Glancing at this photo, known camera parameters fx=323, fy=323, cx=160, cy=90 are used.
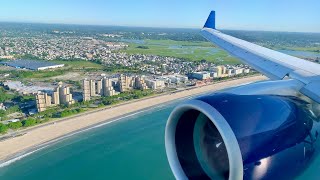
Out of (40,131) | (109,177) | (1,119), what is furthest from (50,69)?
(109,177)

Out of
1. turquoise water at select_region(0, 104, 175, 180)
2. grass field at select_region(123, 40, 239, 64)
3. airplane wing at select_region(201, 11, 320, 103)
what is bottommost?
turquoise water at select_region(0, 104, 175, 180)

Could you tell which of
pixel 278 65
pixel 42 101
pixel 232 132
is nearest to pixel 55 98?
pixel 42 101

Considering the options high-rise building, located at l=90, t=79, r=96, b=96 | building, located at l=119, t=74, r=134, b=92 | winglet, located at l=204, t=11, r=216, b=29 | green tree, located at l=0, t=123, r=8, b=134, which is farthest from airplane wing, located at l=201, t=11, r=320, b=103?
building, located at l=119, t=74, r=134, b=92

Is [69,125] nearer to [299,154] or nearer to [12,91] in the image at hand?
[12,91]

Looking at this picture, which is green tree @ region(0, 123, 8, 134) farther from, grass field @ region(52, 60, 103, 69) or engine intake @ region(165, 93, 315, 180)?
grass field @ region(52, 60, 103, 69)

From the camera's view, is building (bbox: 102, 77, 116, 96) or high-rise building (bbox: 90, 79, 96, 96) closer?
high-rise building (bbox: 90, 79, 96, 96)

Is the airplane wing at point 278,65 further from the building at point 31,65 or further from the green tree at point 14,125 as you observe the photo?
the building at point 31,65

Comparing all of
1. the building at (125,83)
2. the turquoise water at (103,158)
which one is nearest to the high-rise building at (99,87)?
the building at (125,83)
